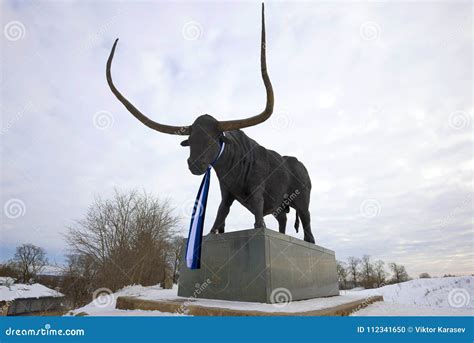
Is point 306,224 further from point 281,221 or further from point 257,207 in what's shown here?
point 257,207

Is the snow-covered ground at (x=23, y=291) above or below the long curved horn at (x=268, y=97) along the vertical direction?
below

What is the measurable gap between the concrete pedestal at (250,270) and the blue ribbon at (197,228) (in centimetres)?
43

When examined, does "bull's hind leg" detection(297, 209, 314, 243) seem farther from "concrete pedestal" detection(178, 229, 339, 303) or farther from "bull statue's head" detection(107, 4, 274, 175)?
"bull statue's head" detection(107, 4, 274, 175)

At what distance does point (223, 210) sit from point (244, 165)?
93 centimetres

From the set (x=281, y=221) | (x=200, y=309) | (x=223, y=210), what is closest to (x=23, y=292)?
(x=281, y=221)

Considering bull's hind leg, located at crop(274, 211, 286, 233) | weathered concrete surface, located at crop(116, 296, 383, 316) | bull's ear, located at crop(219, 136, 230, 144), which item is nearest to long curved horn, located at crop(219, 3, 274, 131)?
bull's ear, located at crop(219, 136, 230, 144)

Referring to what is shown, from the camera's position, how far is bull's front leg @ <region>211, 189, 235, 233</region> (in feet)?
16.2

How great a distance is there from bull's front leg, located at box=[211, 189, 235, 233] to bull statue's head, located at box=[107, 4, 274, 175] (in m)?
1.18

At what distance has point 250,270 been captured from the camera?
401 centimetres

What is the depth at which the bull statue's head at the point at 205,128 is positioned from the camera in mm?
3664

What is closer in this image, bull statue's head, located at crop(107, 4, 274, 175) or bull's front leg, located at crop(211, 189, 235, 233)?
bull statue's head, located at crop(107, 4, 274, 175)

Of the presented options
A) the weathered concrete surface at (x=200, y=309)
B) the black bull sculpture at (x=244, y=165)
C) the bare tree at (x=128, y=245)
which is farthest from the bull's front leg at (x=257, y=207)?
the bare tree at (x=128, y=245)

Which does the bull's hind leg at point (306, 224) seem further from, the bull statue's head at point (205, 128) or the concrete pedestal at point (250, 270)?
the bull statue's head at point (205, 128)

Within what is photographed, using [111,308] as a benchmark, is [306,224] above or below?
above
